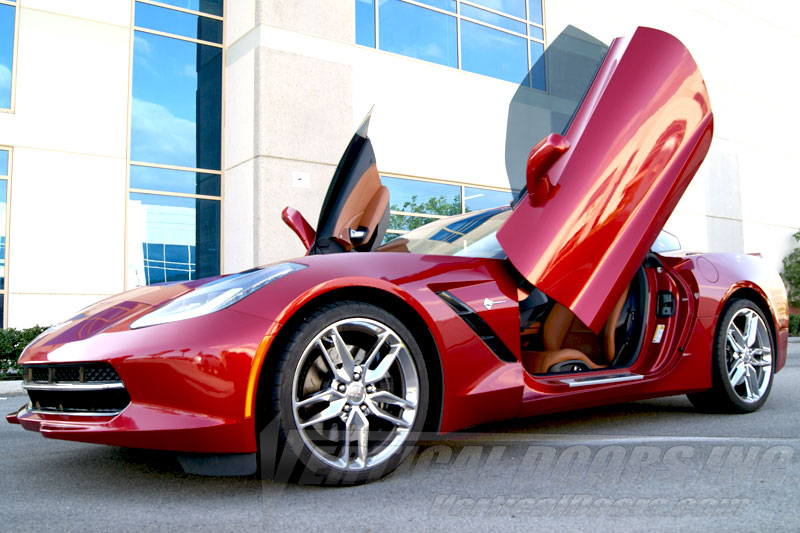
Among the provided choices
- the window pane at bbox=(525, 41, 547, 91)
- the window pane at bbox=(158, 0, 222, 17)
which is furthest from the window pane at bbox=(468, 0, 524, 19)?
the window pane at bbox=(158, 0, 222, 17)

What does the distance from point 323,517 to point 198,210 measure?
31.9ft

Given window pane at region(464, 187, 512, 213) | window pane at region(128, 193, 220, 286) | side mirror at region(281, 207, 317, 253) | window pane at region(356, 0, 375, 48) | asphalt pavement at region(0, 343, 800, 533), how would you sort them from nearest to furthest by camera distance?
1. asphalt pavement at region(0, 343, 800, 533)
2. side mirror at region(281, 207, 317, 253)
3. window pane at region(128, 193, 220, 286)
4. window pane at region(356, 0, 375, 48)
5. window pane at region(464, 187, 512, 213)

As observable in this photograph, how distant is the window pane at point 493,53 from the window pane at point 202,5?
4.72 metres

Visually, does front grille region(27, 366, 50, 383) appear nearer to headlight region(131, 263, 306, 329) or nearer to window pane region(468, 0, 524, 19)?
headlight region(131, 263, 306, 329)

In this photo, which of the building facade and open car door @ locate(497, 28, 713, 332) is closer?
open car door @ locate(497, 28, 713, 332)

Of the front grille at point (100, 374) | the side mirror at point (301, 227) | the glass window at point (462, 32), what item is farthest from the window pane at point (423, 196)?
the front grille at point (100, 374)

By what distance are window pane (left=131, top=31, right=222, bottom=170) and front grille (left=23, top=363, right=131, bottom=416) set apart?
348 inches

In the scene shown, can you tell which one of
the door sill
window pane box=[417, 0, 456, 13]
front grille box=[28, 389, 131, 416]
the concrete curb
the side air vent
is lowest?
the concrete curb

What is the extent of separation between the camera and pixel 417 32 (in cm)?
1307

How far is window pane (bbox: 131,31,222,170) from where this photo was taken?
36.0 ft

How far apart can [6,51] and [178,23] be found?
8.82ft

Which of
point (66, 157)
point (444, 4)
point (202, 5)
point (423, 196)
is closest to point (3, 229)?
point (66, 157)

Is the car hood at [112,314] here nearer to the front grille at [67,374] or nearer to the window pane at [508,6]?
the front grille at [67,374]

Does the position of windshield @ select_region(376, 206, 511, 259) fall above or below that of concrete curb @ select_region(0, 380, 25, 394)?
above
